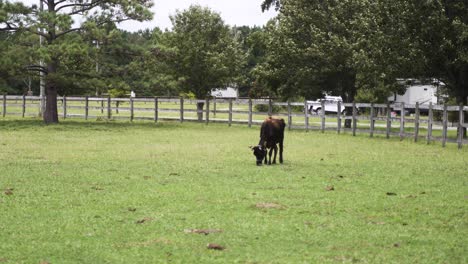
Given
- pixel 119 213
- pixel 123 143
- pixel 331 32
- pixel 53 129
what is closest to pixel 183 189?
pixel 119 213

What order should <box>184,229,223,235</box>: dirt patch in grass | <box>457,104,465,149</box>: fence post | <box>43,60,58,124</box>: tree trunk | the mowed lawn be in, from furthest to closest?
1. <box>43,60,58,124</box>: tree trunk
2. <box>457,104,465,149</box>: fence post
3. <box>184,229,223,235</box>: dirt patch in grass
4. the mowed lawn

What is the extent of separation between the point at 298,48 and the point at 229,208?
2769cm

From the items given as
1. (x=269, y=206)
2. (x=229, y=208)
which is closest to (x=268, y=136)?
(x=269, y=206)

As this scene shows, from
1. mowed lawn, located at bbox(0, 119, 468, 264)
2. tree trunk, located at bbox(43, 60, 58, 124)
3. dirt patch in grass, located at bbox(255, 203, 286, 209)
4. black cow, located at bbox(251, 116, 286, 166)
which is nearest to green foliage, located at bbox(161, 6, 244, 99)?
tree trunk, located at bbox(43, 60, 58, 124)

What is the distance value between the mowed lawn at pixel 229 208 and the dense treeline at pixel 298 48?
399 inches

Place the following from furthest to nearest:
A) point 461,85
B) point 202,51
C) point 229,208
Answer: point 202,51 < point 461,85 < point 229,208

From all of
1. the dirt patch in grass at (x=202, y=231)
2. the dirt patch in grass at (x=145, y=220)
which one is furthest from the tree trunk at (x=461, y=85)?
the dirt patch in grass at (x=202, y=231)

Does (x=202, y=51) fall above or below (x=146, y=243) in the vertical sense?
above

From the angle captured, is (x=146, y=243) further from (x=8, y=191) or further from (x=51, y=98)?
(x=51, y=98)

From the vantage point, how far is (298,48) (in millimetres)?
37031

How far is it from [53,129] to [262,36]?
16.0 meters

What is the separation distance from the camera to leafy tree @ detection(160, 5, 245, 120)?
45.4 metres

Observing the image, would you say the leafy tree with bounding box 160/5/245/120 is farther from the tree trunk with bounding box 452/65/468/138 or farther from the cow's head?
the cow's head

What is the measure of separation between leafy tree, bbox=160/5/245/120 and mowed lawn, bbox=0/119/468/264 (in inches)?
1024
